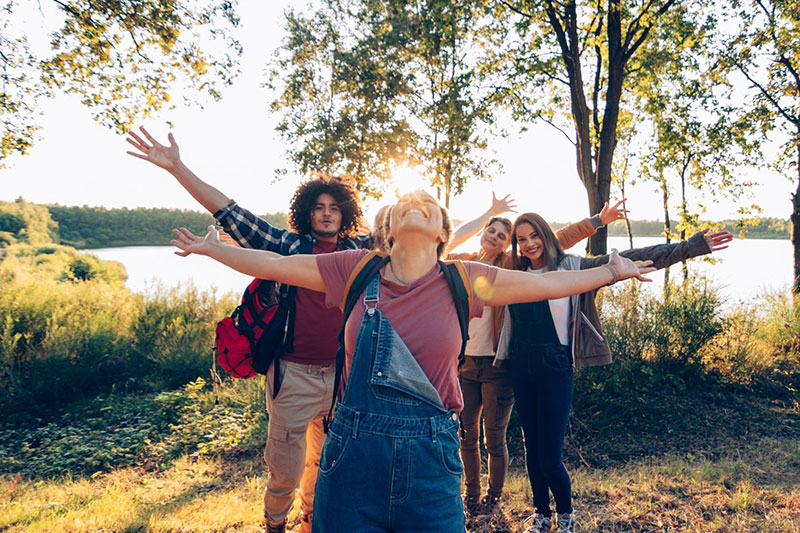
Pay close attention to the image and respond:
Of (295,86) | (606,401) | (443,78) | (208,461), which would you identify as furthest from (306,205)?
(295,86)

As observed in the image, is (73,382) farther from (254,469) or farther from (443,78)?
(443,78)

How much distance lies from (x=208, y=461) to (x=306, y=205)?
165 inches

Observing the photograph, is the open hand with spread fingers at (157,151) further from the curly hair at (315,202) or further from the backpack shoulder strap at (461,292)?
the backpack shoulder strap at (461,292)

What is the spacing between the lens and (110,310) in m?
9.95

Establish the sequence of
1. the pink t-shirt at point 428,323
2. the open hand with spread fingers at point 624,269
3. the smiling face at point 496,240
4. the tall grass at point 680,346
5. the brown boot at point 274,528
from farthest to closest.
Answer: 1. the tall grass at point 680,346
2. the smiling face at point 496,240
3. the brown boot at point 274,528
4. the open hand with spread fingers at point 624,269
5. the pink t-shirt at point 428,323

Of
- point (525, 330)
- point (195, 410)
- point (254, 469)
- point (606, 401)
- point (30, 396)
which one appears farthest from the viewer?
point (30, 396)

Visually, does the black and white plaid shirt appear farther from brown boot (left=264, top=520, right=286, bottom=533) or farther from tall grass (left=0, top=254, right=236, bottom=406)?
tall grass (left=0, top=254, right=236, bottom=406)

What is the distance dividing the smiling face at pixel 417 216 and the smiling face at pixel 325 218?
1045 millimetres

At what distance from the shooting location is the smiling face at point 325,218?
9.51ft

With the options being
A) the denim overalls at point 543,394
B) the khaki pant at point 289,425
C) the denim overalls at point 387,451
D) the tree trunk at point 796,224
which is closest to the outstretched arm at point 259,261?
the denim overalls at point 387,451

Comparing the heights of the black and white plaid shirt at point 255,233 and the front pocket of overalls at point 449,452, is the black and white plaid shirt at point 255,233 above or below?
above

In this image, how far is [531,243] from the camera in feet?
10.1

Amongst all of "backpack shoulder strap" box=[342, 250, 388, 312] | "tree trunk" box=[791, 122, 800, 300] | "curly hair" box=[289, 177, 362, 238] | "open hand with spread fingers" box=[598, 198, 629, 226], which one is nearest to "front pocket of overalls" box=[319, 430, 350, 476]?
"backpack shoulder strap" box=[342, 250, 388, 312]

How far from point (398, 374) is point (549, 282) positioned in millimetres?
779
